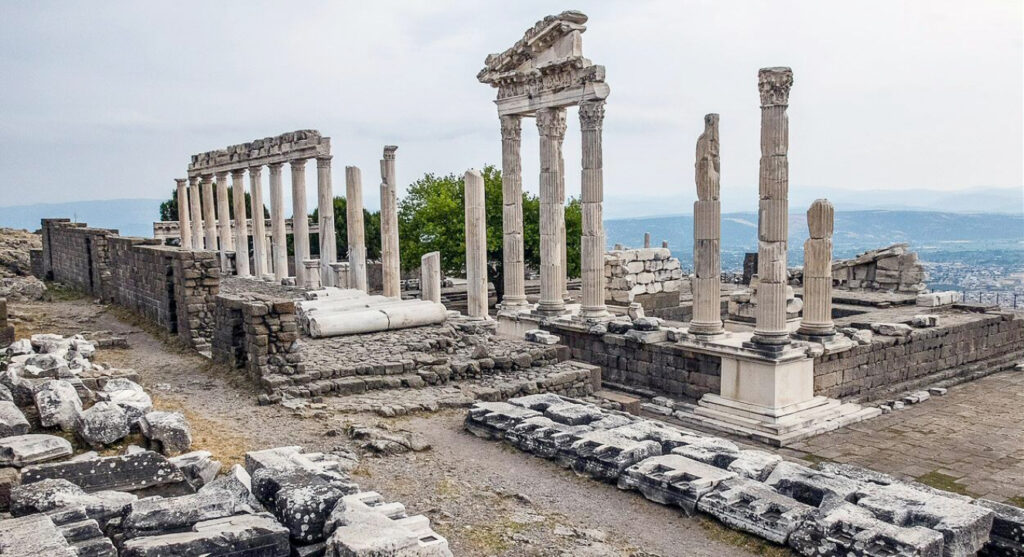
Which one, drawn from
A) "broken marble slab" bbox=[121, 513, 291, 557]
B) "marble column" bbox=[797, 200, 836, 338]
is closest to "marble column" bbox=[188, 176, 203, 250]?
Answer: "marble column" bbox=[797, 200, 836, 338]

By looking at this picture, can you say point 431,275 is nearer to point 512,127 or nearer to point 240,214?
point 512,127

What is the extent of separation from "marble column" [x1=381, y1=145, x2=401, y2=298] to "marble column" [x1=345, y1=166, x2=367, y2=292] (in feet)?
5.56

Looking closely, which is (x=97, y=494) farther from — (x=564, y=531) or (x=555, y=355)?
(x=555, y=355)

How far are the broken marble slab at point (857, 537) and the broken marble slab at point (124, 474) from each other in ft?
19.4

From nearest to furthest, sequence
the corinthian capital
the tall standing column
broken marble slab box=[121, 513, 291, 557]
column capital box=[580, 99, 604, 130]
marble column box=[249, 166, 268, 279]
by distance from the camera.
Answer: broken marble slab box=[121, 513, 291, 557] → the corinthian capital → column capital box=[580, 99, 604, 130] → the tall standing column → marble column box=[249, 166, 268, 279]

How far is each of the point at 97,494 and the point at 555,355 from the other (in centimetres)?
1005

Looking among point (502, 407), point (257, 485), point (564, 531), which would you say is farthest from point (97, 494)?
point (502, 407)

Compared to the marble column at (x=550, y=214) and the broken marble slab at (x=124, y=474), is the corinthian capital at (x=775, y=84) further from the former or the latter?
the broken marble slab at (x=124, y=474)

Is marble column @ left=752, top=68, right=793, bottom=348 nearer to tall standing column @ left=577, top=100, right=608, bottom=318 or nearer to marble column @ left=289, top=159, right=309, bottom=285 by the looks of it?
tall standing column @ left=577, top=100, right=608, bottom=318

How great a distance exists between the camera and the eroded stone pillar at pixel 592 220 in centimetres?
2047

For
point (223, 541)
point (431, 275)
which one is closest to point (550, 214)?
point (431, 275)

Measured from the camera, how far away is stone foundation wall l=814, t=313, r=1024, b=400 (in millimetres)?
17406

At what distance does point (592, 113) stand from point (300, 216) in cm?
1296

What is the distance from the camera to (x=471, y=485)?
933 centimetres
